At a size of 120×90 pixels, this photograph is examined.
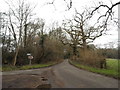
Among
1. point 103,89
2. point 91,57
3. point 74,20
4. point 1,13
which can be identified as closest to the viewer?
point 103,89

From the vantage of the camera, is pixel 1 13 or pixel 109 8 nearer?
pixel 109 8

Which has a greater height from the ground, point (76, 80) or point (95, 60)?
point (95, 60)

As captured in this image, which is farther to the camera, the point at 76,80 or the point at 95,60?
the point at 95,60

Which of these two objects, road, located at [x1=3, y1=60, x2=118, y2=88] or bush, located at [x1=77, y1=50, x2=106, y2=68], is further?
bush, located at [x1=77, y1=50, x2=106, y2=68]

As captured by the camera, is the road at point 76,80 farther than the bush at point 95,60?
No

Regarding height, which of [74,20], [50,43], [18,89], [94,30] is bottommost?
[18,89]

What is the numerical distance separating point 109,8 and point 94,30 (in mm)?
18092

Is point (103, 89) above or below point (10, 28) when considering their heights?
below

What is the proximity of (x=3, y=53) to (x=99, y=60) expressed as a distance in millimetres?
20187

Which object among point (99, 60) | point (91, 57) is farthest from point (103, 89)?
point (91, 57)

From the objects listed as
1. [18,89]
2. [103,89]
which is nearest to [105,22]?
[103,89]

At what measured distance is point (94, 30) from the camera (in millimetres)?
31719

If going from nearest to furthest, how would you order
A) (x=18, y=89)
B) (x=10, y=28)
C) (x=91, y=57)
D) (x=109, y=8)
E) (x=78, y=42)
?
1. (x=18, y=89)
2. (x=109, y=8)
3. (x=91, y=57)
4. (x=10, y=28)
5. (x=78, y=42)

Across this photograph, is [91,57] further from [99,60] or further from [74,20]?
[74,20]
